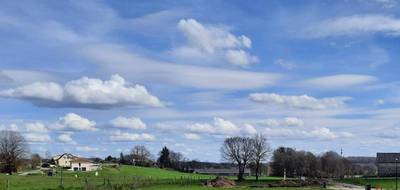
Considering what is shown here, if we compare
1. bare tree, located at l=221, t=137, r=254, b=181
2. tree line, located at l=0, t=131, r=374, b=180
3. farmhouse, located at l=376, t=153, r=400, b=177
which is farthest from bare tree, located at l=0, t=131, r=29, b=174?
farmhouse, located at l=376, t=153, r=400, b=177

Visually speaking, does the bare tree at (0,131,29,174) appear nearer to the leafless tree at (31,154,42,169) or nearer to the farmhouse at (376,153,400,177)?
the leafless tree at (31,154,42,169)

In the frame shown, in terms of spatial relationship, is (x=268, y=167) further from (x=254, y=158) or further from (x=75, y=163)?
(x=75, y=163)

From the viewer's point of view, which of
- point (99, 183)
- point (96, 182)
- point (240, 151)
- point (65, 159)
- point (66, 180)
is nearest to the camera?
point (99, 183)

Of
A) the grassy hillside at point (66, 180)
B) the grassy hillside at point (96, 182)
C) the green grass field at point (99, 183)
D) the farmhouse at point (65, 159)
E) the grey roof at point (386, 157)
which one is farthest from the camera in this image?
the farmhouse at point (65, 159)

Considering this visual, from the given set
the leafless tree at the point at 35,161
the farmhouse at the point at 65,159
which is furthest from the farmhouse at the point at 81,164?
the leafless tree at the point at 35,161

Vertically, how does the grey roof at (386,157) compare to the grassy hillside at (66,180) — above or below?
above

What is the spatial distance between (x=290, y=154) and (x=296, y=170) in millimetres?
8829

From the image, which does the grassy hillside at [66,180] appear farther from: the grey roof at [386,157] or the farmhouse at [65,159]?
the grey roof at [386,157]

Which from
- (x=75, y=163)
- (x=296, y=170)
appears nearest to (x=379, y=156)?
(x=296, y=170)

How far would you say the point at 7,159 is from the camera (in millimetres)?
127875

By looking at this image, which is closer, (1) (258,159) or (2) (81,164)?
(1) (258,159)

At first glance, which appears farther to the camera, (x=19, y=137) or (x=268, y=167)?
(x=268, y=167)

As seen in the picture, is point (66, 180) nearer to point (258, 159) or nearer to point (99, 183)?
point (99, 183)

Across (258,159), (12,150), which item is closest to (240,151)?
(258,159)
